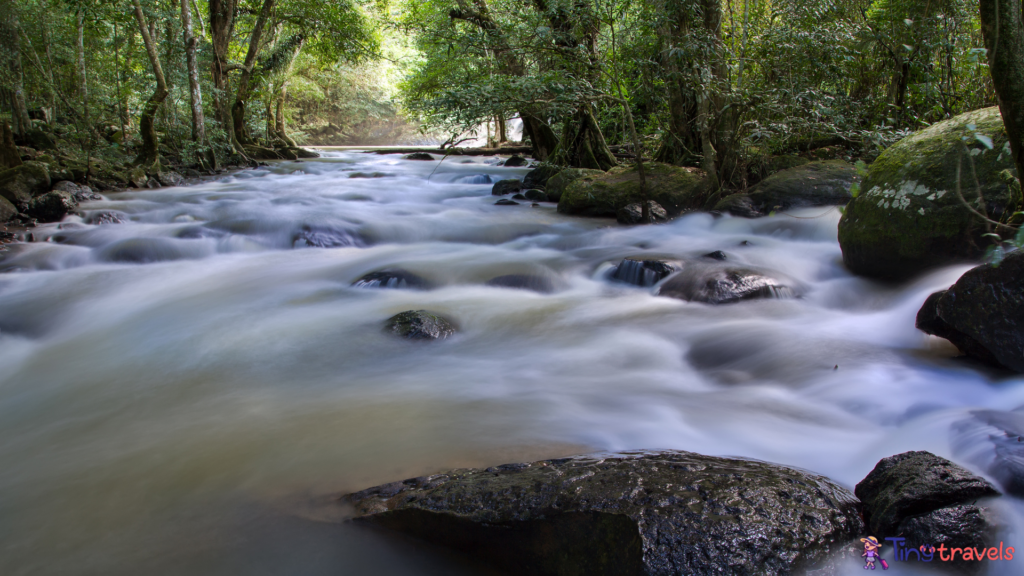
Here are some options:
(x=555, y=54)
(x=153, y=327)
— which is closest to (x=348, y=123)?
(x=555, y=54)

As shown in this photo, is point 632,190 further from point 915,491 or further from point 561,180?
point 915,491

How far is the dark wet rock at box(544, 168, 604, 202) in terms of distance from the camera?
9.75 m

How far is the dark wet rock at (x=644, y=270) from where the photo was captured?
17.7 ft

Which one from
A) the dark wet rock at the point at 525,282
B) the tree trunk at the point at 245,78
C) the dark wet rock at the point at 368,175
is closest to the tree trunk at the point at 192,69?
the tree trunk at the point at 245,78

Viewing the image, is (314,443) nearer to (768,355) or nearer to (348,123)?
(768,355)

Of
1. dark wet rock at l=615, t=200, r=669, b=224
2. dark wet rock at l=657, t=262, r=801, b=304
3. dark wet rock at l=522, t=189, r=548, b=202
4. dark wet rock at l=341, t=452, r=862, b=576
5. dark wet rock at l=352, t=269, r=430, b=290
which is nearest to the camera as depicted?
dark wet rock at l=341, t=452, r=862, b=576

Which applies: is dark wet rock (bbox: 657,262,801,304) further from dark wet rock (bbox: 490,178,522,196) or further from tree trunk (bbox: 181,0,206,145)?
tree trunk (bbox: 181,0,206,145)

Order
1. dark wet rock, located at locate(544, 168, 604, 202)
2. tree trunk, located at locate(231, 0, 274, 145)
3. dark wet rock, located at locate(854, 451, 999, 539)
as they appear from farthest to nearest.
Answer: tree trunk, located at locate(231, 0, 274, 145)
dark wet rock, located at locate(544, 168, 604, 202)
dark wet rock, located at locate(854, 451, 999, 539)

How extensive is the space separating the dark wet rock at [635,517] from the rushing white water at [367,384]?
0.54ft

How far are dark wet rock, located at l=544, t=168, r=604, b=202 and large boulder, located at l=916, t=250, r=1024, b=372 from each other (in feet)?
22.6

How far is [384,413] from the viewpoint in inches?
122

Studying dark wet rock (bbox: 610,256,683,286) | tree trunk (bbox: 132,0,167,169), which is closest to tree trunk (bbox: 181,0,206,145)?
tree trunk (bbox: 132,0,167,169)

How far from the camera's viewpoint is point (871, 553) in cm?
176

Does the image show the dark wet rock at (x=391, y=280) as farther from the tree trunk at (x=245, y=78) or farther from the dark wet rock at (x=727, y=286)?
the tree trunk at (x=245, y=78)
